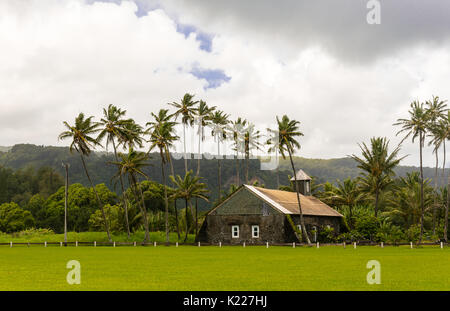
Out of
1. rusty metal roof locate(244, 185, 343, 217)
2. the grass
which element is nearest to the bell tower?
rusty metal roof locate(244, 185, 343, 217)

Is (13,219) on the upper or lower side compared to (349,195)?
lower

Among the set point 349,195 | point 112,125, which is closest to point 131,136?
point 112,125

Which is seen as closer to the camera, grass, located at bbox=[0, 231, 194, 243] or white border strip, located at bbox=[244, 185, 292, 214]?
white border strip, located at bbox=[244, 185, 292, 214]

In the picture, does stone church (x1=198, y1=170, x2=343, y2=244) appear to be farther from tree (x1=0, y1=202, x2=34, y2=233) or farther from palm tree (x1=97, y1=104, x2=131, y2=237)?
tree (x1=0, y1=202, x2=34, y2=233)

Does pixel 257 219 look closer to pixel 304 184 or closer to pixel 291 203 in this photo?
Result: pixel 291 203

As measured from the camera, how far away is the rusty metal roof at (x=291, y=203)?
60675 millimetres

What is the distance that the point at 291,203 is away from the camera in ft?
211

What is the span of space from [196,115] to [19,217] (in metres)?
39.3

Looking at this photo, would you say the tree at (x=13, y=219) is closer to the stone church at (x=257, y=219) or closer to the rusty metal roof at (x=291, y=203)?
the stone church at (x=257, y=219)

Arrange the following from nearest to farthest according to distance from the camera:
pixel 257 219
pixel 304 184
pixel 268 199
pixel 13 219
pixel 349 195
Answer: pixel 257 219, pixel 268 199, pixel 349 195, pixel 304 184, pixel 13 219

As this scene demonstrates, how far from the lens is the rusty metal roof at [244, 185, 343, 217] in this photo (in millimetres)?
60675

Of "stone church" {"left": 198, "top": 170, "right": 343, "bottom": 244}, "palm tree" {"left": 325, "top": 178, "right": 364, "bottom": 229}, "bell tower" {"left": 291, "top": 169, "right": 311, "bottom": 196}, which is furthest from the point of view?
"bell tower" {"left": 291, "top": 169, "right": 311, "bottom": 196}
